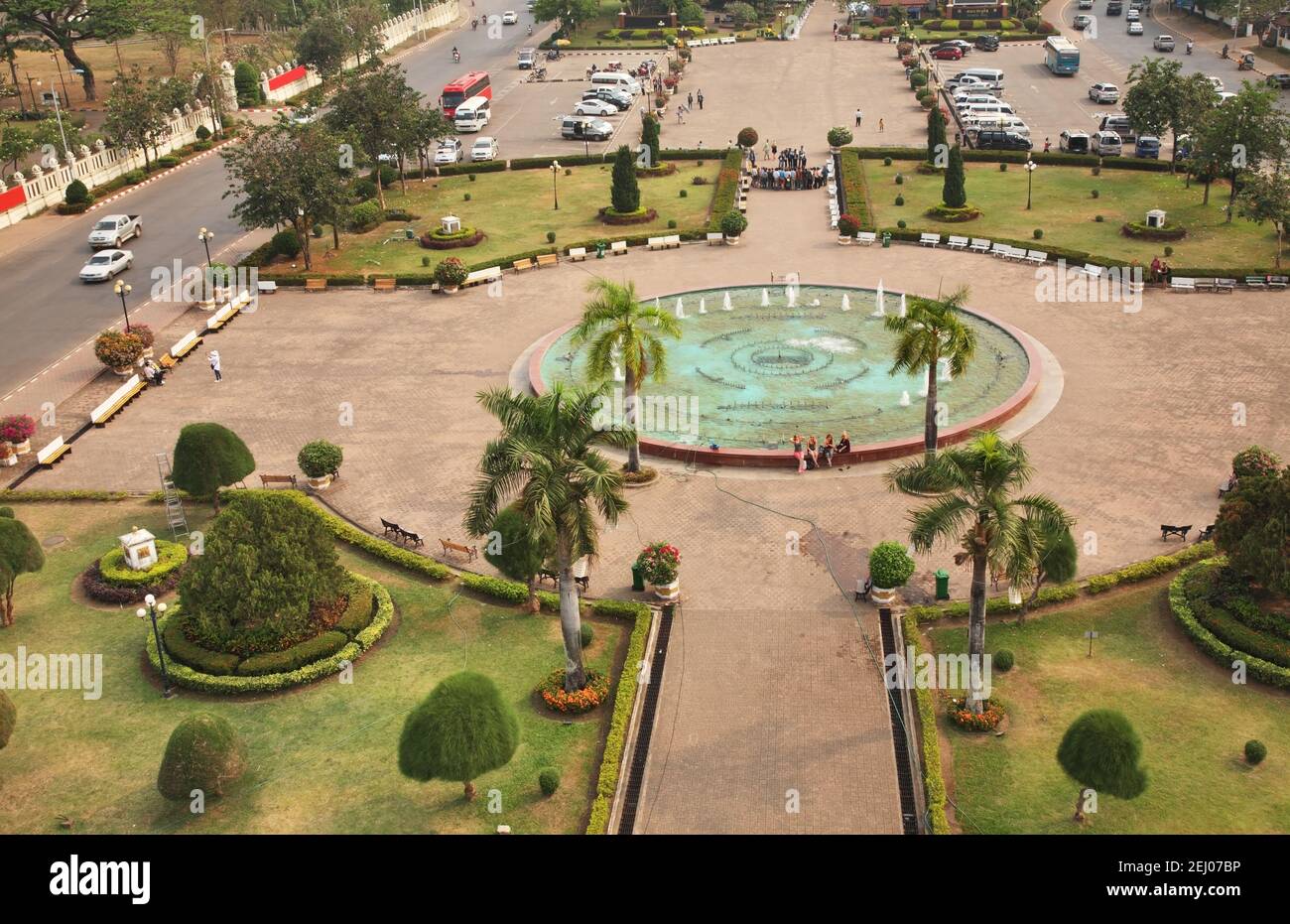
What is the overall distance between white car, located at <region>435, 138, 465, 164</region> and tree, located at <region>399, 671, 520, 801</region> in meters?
53.5

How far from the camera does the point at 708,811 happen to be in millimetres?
25094

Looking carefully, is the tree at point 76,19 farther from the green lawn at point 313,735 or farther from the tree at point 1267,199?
the tree at point 1267,199

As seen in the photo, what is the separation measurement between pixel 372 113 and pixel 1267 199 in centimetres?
3937

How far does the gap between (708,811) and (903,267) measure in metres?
34.6

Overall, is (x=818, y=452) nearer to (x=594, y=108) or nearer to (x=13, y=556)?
(x=13, y=556)

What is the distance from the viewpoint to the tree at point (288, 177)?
178 feet

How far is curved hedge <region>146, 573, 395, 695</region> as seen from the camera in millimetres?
29125

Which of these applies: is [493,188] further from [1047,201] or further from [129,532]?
[129,532]

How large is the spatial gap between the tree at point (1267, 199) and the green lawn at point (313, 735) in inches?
1356

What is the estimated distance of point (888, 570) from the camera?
3092 cm

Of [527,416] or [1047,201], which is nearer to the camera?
[527,416]

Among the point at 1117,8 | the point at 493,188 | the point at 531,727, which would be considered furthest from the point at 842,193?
the point at 1117,8

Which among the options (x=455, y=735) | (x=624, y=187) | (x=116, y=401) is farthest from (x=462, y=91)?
(x=455, y=735)

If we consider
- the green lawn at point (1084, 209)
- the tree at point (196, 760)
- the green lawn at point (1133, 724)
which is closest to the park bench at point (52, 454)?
the tree at point (196, 760)
